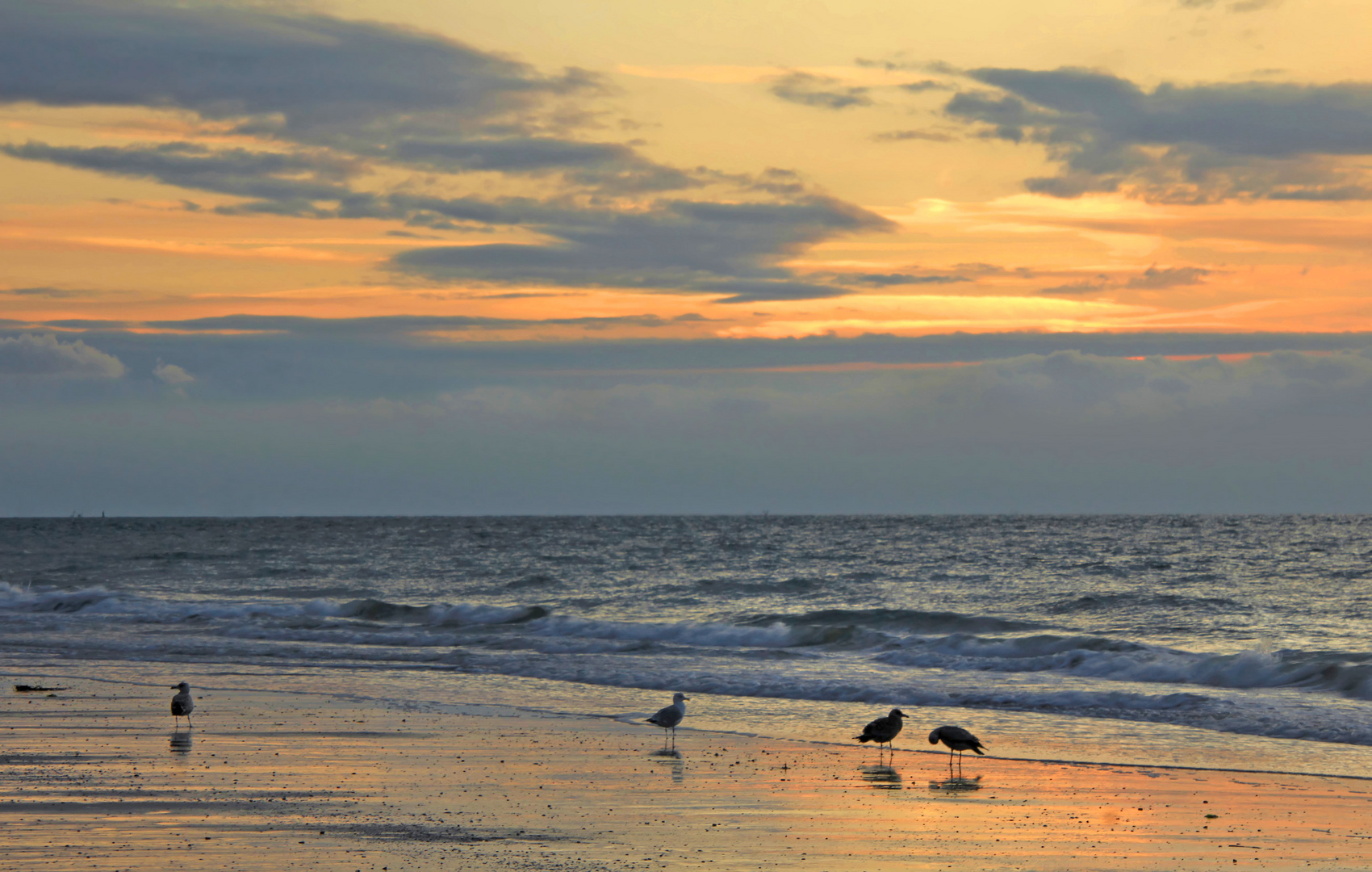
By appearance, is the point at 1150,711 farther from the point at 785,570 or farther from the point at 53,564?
the point at 53,564

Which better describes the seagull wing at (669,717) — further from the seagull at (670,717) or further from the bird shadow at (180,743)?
the bird shadow at (180,743)

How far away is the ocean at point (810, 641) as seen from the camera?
57.1ft

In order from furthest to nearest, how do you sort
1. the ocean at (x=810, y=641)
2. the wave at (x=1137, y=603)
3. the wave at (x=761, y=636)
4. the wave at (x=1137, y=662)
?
the wave at (x=1137, y=603), the wave at (x=761, y=636), the wave at (x=1137, y=662), the ocean at (x=810, y=641)

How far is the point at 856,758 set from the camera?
14.1 metres

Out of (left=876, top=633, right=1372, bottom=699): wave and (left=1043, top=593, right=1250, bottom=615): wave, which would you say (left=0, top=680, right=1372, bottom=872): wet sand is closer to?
(left=876, top=633, right=1372, bottom=699): wave

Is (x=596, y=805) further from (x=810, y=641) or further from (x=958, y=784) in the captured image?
(x=810, y=641)

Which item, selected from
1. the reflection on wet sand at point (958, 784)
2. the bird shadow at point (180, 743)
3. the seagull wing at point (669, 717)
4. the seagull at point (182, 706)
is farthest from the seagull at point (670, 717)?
the seagull at point (182, 706)

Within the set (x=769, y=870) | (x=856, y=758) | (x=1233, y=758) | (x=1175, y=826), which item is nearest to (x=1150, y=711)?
(x=1233, y=758)

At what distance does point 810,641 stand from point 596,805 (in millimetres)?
17944

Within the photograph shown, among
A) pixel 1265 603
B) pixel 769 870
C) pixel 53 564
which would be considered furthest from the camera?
pixel 53 564

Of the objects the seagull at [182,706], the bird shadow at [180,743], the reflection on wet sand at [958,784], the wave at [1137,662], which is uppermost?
the seagull at [182,706]

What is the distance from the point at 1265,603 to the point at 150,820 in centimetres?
3466

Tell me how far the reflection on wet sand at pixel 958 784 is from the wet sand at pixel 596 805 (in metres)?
0.05

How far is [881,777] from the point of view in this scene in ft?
42.8
